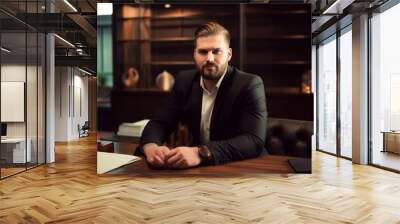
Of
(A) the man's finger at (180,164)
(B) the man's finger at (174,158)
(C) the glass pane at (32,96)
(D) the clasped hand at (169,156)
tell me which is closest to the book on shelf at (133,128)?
(D) the clasped hand at (169,156)

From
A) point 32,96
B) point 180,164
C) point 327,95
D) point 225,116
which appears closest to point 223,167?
point 180,164

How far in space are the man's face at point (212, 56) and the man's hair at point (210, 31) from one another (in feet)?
0.15

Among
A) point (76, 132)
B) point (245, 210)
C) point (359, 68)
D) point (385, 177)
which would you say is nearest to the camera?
point (245, 210)

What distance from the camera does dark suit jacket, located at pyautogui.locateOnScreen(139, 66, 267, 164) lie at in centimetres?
525

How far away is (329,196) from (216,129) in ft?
5.50

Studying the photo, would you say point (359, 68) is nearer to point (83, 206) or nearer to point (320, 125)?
point (320, 125)

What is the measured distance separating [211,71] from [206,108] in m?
0.52

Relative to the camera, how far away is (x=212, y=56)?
5.48 metres

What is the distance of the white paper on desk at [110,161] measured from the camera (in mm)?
5648

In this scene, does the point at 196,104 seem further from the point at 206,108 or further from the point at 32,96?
the point at 32,96

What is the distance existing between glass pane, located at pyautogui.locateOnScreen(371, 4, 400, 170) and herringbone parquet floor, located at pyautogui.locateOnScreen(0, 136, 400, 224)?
729 mm

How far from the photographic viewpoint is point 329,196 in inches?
182

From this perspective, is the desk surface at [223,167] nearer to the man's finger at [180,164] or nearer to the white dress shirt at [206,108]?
the man's finger at [180,164]

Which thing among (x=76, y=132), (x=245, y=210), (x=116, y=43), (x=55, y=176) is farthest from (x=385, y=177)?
(x=76, y=132)
